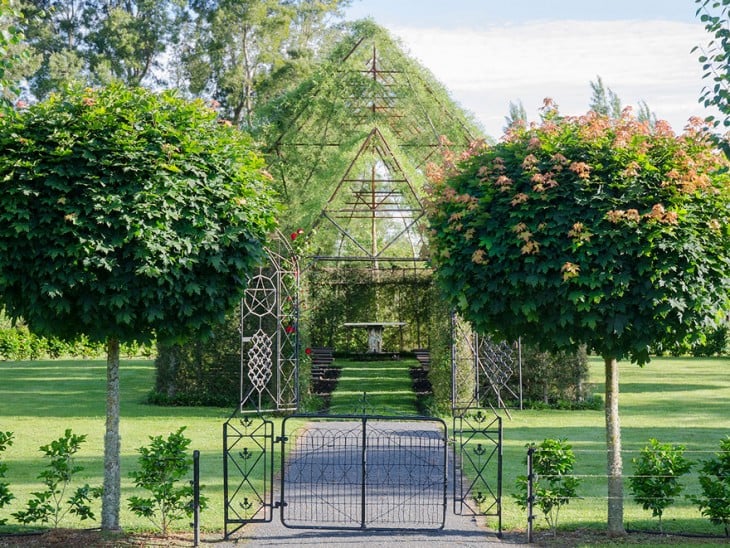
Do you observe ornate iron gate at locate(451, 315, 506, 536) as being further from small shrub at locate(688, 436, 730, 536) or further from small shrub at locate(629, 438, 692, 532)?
small shrub at locate(688, 436, 730, 536)

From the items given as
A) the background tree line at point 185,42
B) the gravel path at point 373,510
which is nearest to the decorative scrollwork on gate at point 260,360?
the gravel path at point 373,510

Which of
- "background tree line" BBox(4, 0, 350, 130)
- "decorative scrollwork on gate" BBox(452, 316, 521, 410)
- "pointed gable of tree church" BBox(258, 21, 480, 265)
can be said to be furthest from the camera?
"background tree line" BBox(4, 0, 350, 130)

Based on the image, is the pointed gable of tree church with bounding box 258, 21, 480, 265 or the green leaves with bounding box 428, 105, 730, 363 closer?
the green leaves with bounding box 428, 105, 730, 363

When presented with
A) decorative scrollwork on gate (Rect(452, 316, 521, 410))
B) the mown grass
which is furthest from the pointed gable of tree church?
the mown grass

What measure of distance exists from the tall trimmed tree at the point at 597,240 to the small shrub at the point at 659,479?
1.04 ft

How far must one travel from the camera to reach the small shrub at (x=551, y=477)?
26.8ft

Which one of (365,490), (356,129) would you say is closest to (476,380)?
(356,129)

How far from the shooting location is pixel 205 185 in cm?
766

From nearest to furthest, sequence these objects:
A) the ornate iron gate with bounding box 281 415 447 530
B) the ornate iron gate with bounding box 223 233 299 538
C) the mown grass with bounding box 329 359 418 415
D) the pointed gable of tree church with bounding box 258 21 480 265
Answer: the ornate iron gate with bounding box 281 415 447 530 < the ornate iron gate with bounding box 223 233 299 538 < the mown grass with bounding box 329 359 418 415 < the pointed gable of tree church with bounding box 258 21 480 265

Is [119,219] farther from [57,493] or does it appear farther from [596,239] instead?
[596,239]

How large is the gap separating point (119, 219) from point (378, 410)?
978 cm

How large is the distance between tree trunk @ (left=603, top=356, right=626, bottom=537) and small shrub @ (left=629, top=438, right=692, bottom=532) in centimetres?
19

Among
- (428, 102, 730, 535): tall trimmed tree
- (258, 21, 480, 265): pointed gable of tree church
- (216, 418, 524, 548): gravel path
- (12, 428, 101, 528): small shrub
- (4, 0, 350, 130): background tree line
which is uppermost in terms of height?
(4, 0, 350, 130): background tree line

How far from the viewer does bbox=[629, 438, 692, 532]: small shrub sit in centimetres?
823
